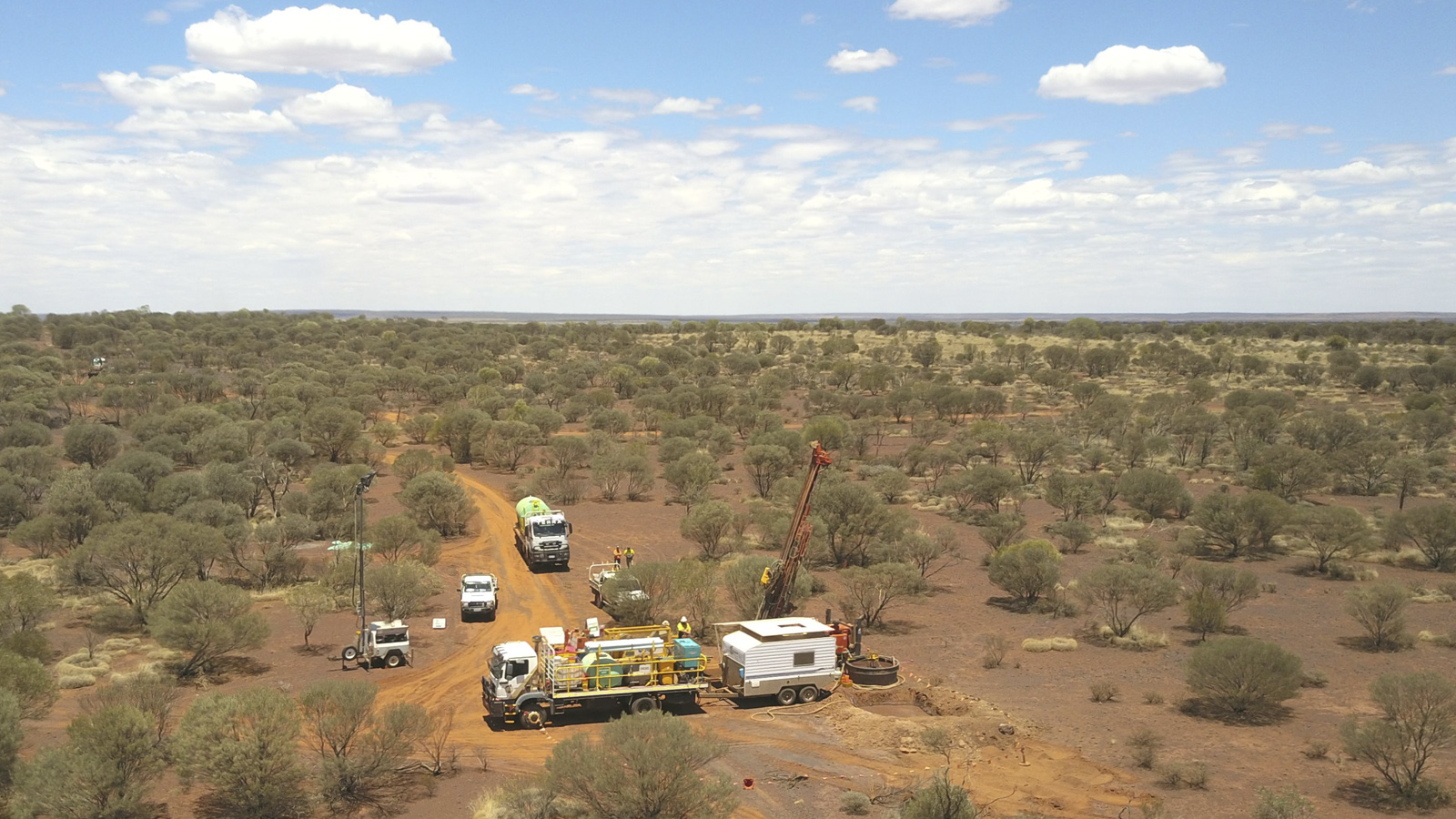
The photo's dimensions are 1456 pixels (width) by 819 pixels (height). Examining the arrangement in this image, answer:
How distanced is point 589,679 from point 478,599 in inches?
350

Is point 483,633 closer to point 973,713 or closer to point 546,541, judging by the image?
point 546,541

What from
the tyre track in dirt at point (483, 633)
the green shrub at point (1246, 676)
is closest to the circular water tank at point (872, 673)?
the green shrub at point (1246, 676)

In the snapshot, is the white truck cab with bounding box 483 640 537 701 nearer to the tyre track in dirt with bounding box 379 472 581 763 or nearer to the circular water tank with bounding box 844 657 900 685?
the tyre track in dirt with bounding box 379 472 581 763

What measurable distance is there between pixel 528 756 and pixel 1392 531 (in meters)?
31.5

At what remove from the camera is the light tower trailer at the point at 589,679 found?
20.3 meters

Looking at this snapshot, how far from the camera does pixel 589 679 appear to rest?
809 inches

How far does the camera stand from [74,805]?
14.6m

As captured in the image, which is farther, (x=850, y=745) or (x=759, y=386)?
(x=759, y=386)

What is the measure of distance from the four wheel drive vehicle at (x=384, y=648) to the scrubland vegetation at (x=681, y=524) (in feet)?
7.71

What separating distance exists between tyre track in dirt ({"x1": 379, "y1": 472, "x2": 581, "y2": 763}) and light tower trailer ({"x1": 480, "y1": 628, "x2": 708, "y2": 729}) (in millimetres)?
625

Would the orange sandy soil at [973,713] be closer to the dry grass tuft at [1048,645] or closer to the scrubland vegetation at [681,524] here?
the dry grass tuft at [1048,645]

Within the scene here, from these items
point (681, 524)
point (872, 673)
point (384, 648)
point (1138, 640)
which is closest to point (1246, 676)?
point (1138, 640)

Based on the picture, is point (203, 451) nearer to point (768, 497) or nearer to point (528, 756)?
point (768, 497)


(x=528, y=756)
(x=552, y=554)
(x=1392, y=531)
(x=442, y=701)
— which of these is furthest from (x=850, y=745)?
(x=1392, y=531)
